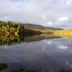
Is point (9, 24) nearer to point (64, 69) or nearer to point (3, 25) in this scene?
point (3, 25)

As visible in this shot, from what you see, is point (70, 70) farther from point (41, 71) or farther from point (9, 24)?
point (9, 24)

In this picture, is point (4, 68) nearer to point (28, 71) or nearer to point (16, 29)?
point (28, 71)

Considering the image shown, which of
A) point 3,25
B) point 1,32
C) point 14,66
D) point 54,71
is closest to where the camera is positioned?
point 54,71

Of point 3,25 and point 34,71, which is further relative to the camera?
point 3,25

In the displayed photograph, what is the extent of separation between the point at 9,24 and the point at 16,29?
547cm

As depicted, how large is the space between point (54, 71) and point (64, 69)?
1.82 m

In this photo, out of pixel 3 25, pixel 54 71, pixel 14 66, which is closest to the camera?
pixel 54 71

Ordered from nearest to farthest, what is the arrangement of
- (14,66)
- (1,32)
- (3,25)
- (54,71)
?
(54,71)
(14,66)
(1,32)
(3,25)

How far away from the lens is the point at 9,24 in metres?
141

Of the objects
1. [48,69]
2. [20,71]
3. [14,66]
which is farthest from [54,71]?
[14,66]

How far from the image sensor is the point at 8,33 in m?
128

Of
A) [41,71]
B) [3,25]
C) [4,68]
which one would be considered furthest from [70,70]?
[3,25]

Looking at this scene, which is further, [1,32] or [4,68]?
[1,32]

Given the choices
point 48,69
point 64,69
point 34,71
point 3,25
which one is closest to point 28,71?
point 34,71
